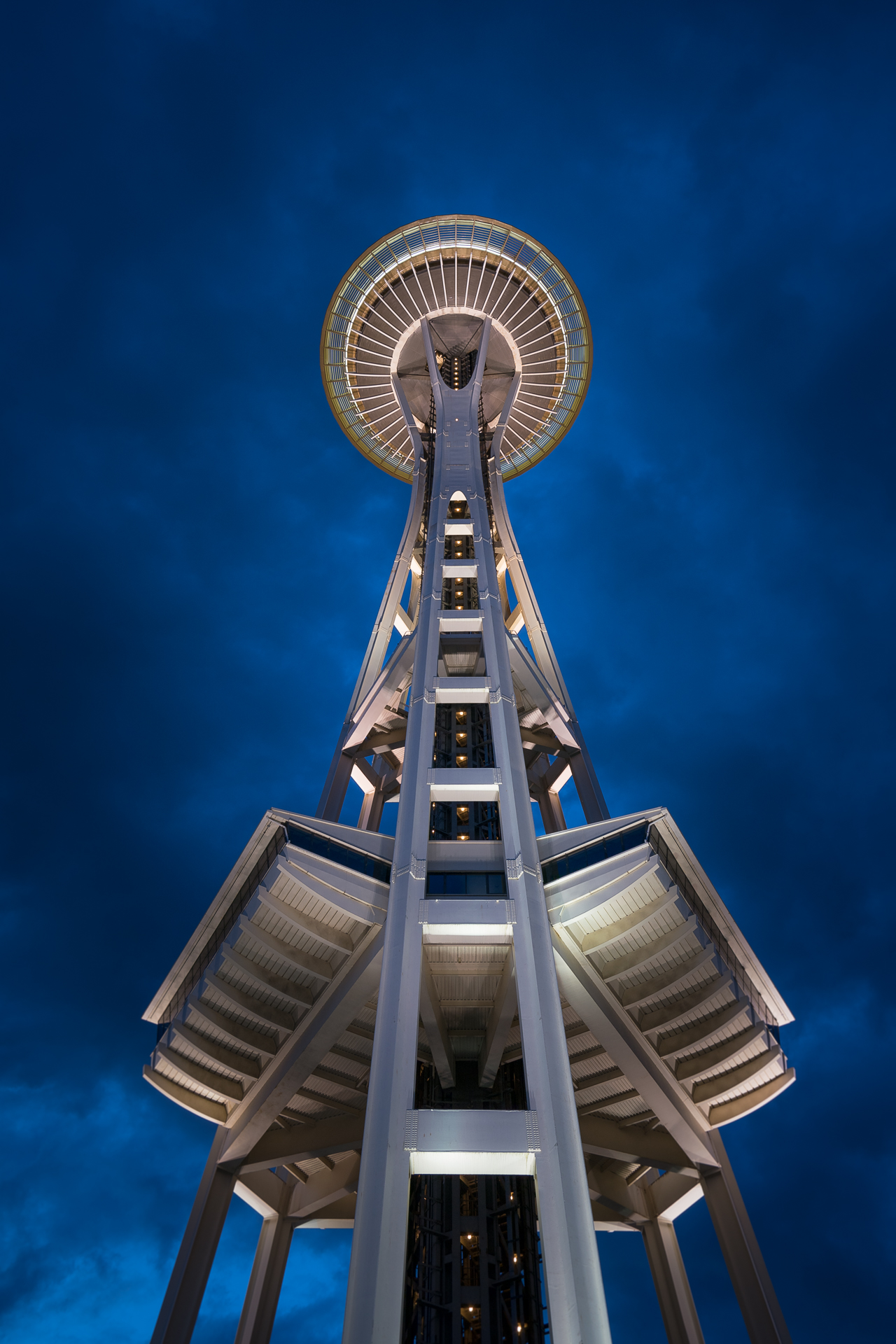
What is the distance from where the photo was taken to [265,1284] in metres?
27.8

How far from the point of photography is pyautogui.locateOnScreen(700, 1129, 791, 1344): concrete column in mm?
20047

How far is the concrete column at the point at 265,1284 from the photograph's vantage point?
26.6 m

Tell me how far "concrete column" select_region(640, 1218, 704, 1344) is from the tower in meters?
0.09

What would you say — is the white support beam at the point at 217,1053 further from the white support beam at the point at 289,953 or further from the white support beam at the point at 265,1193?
the white support beam at the point at 265,1193

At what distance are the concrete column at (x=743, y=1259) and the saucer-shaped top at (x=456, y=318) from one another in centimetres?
3731

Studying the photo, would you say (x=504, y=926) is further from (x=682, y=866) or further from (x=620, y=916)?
(x=682, y=866)

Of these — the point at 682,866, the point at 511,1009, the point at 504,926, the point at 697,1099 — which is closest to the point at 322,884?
the point at 504,926

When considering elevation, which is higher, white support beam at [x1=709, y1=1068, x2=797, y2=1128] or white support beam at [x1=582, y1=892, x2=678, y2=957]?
white support beam at [x1=582, y1=892, x2=678, y2=957]

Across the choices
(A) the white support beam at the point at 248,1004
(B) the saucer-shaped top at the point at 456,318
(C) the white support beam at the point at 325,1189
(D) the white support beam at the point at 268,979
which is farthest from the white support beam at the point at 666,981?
(B) the saucer-shaped top at the point at 456,318

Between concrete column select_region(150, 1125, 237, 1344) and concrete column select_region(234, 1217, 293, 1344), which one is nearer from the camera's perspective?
concrete column select_region(150, 1125, 237, 1344)

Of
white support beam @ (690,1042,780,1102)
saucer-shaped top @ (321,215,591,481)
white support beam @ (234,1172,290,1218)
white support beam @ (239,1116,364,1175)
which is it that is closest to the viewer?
white support beam @ (690,1042,780,1102)

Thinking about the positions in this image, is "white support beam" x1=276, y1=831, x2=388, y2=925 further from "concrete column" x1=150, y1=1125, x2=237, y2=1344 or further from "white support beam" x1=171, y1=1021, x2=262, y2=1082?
"concrete column" x1=150, y1=1125, x2=237, y2=1344

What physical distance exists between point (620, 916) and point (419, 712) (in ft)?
27.6

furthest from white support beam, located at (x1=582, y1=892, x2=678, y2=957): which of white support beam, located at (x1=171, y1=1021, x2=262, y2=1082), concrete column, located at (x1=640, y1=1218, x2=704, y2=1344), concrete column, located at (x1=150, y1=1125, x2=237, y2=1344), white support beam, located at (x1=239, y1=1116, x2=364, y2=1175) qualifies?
concrete column, located at (x1=640, y1=1218, x2=704, y2=1344)
